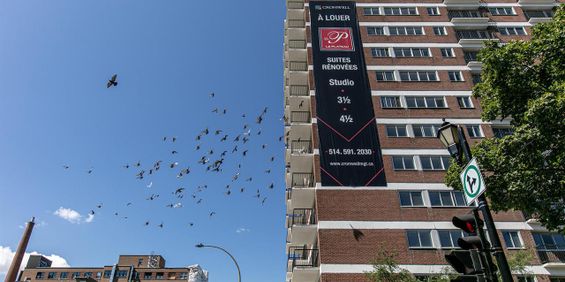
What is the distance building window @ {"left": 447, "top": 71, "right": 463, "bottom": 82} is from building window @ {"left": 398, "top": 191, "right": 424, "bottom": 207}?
13.1 meters

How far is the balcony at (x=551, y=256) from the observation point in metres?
28.6

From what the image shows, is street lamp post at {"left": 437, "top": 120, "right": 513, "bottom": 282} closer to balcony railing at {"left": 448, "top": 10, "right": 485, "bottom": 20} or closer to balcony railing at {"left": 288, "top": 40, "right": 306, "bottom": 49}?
balcony railing at {"left": 288, "top": 40, "right": 306, "bottom": 49}

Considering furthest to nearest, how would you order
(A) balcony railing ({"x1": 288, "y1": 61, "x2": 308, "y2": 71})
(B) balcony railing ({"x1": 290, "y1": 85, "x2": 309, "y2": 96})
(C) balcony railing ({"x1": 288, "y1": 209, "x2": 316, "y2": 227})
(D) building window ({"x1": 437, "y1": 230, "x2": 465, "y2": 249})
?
(A) balcony railing ({"x1": 288, "y1": 61, "x2": 308, "y2": 71}) → (B) balcony railing ({"x1": 290, "y1": 85, "x2": 309, "y2": 96}) → (C) balcony railing ({"x1": 288, "y1": 209, "x2": 316, "y2": 227}) → (D) building window ({"x1": 437, "y1": 230, "x2": 465, "y2": 249})

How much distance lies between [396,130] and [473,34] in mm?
15916

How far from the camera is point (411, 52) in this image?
128ft

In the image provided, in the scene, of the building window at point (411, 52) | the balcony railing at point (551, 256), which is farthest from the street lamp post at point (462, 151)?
the building window at point (411, 52)

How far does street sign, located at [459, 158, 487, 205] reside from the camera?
21.6 feet

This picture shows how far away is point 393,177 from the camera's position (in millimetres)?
31656

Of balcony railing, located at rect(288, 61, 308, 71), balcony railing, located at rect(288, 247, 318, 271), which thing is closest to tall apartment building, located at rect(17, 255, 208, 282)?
balcony railing, located at rect(288, 247, 318, 271)

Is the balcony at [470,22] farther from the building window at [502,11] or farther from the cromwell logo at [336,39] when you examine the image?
the cromwell logo at [336,39]

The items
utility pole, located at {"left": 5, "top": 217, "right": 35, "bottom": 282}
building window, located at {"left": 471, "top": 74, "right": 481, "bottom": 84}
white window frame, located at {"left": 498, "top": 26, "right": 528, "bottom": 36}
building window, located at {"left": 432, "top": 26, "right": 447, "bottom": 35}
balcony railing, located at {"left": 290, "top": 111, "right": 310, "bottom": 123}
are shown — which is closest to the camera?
building window, located at {"left": 471, "top": 74, "right": 481, "bottom": 84}

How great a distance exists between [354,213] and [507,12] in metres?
30.3

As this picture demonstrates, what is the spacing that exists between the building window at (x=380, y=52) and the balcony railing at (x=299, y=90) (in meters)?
7.72

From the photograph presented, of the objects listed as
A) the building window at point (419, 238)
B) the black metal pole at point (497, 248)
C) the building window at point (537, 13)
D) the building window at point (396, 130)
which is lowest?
the black metal pole at point (497, 248)
